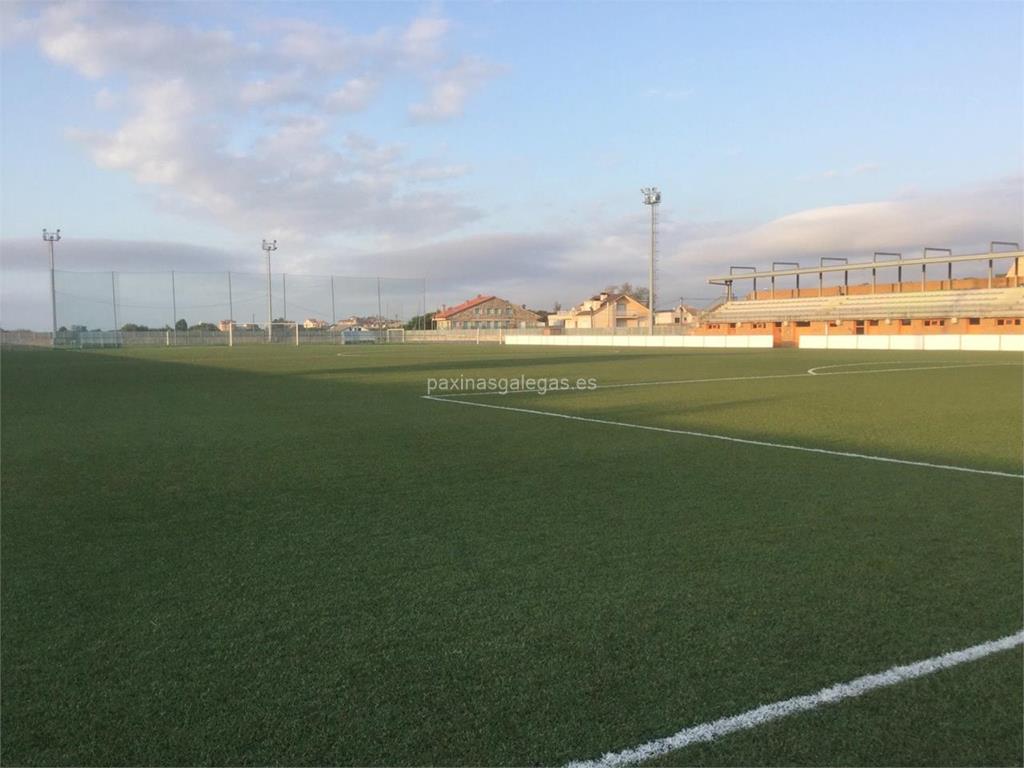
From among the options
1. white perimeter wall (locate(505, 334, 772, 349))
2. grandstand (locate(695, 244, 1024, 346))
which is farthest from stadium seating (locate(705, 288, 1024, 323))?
white perimeter wall (locate(505, 334, 772, 349))

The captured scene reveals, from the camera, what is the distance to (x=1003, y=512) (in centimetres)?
543

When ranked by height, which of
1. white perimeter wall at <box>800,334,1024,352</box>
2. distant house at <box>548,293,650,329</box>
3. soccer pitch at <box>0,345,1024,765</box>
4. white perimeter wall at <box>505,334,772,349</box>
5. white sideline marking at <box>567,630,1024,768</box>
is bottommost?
white sideline marking at <box>567,630,1024,768</box>

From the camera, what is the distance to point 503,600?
375 centimetres

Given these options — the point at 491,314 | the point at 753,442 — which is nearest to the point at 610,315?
the point at 491,314

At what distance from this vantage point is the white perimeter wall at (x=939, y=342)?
36469 mm

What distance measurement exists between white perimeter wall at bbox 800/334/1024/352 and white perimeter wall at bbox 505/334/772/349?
14.5ft

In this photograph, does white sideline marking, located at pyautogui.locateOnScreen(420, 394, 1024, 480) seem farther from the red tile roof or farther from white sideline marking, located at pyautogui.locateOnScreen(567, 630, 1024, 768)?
the red tile roof

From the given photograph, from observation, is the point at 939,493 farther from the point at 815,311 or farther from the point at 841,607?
the point at 815,311

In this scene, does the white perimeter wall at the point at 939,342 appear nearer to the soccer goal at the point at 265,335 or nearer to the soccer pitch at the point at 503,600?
the soccer pitch at the point at 503,600

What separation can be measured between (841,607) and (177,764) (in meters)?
2.89

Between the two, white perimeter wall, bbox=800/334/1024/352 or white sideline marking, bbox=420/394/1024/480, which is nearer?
white sideline marking, bbox=420/394/1024/480

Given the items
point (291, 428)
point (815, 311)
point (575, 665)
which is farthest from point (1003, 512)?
point (815, 311)

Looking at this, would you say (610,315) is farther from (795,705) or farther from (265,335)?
(795,705)

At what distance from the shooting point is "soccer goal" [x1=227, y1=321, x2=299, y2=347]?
66125 millimetres
